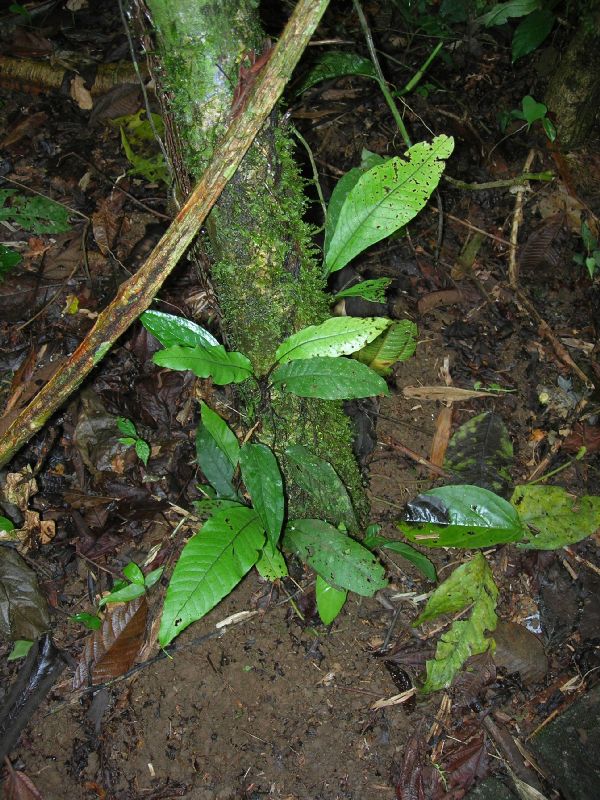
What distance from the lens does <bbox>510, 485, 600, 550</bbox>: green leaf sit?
2.29 m

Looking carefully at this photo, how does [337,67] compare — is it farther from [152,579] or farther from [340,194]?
[152,579]

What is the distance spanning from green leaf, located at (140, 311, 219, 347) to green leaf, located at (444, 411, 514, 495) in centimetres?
123

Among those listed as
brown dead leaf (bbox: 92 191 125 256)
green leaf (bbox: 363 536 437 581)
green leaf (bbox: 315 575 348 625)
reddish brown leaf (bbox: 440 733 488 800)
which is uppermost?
brown dead leaf (bbox: 92 191 125 256)

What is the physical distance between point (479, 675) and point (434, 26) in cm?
376

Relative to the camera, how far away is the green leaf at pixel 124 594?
2158 mm

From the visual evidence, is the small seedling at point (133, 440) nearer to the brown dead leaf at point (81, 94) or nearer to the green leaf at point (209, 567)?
the green leaf at point (209, 567)

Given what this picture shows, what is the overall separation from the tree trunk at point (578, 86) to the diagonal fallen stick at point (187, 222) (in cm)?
243

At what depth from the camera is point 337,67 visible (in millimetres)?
2613

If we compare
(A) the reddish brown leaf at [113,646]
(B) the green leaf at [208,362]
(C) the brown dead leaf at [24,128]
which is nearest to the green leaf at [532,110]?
(B) the green leaf at [208,362]

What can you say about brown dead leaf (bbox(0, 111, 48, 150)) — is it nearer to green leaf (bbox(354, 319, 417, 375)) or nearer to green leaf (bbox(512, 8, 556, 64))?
green leaf (bbox(354, 319, 417, 375))

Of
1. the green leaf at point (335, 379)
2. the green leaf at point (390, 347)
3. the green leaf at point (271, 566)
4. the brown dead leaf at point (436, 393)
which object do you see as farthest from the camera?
the brown dead leaf at point (436, 393)

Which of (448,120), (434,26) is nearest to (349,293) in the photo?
(448,120)

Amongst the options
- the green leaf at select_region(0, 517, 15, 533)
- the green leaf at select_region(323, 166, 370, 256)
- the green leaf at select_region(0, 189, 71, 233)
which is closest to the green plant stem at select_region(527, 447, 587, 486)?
the green leaf at select_region(323, 166, 370, 256)

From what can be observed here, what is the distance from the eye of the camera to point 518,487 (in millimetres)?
2357
